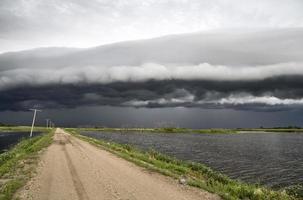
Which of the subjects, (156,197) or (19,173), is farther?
(19,173)

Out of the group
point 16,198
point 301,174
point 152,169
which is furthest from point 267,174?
point 16,198

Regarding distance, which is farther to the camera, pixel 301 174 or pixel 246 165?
pixel 246 165

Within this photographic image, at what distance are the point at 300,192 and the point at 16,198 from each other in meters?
22.0

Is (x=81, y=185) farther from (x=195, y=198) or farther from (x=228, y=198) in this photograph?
(x=228, y=198)

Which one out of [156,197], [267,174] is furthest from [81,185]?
[267,174]

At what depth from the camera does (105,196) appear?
18.7 metres

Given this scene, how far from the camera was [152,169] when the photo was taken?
31.2 meters

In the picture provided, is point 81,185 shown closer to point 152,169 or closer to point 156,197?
point 156,197

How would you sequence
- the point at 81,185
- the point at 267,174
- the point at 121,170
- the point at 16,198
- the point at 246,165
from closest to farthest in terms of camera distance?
the point at 16,198
the point at 81,185
the point at 121,170
the point at 267,174
the point at 246,165

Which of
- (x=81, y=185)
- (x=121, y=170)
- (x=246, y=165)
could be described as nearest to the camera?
(x=81, y=185)

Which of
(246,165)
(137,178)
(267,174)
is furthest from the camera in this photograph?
(246,165)

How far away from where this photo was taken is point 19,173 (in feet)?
89.8

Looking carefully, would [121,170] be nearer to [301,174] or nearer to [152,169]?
[152,169]

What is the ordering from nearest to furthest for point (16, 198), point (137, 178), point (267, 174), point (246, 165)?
point (16, 198) < point (137, 178) < point (267, 174) < point (246, 165)
